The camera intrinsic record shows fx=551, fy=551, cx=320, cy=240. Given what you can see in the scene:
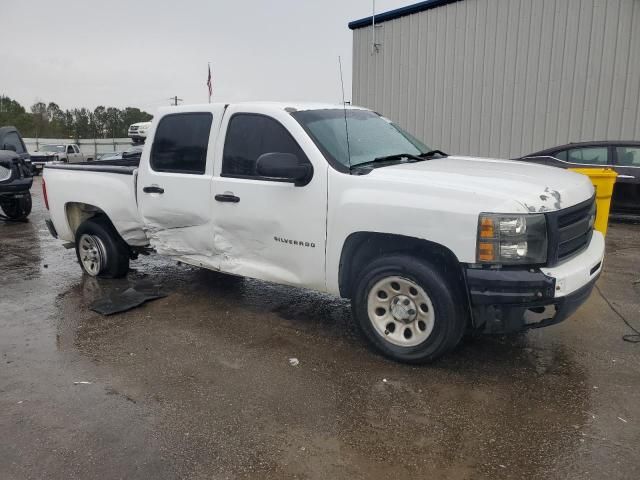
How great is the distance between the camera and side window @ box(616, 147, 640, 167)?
992cm

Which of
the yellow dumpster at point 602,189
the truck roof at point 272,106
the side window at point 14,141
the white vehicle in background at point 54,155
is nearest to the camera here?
the truck roof at point 272,106

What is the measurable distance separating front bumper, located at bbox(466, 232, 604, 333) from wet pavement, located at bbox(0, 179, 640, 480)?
0.46 metres

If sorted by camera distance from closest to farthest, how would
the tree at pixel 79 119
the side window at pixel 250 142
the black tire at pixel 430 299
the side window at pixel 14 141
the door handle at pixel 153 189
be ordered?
the black tire at pixel 430 299 → the side window at pixel 250 142 → the door handle at pixel 153 189 → the side window at pixel 14 141 → the tree at pixel 79 119

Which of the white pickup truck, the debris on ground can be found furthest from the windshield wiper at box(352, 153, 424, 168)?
the debris on ground

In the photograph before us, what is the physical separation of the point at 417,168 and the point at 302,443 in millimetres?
2198

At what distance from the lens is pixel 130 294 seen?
5.88 metres

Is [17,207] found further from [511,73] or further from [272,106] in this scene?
[511,73]

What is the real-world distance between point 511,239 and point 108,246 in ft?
15.2

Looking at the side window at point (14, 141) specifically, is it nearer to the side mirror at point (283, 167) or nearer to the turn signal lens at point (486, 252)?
the side mirror at point (283, 167)

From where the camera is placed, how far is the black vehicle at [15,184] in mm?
11289

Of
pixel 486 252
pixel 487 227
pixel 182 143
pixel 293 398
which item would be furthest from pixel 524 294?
pixel 182 143

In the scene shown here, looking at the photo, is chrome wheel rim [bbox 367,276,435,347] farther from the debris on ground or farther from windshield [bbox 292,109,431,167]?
the debris on ground

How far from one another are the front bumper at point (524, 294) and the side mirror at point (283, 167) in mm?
1481

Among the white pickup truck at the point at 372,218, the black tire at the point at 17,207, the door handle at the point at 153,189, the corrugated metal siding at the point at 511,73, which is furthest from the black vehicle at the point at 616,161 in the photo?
the black tire at the point at 17,207
